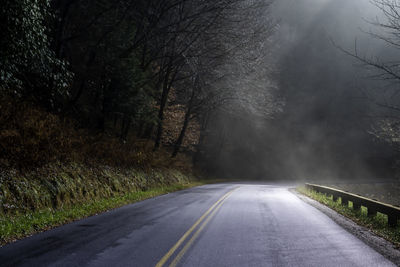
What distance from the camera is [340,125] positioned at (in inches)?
2478

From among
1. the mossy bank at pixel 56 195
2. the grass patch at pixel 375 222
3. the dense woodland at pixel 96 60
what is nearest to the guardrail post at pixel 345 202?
the grass patch at pixel 375 222

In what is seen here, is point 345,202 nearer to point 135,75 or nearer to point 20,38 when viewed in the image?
point 135,75

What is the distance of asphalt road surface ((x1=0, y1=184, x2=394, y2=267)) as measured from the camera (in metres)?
5.74

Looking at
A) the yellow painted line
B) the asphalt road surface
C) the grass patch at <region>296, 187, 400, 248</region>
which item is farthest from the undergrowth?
the grass patch at <region>296, 187, 400, 248</region>

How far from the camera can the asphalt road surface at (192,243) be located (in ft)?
18.8

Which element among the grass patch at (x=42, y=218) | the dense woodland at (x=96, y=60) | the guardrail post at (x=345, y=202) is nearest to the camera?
the grass patch at (x=42, y=218)

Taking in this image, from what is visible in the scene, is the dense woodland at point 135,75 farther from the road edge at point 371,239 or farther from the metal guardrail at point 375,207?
the road edge at point 371,239

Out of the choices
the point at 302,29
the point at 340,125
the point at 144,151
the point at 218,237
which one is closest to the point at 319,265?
the point at 218,237

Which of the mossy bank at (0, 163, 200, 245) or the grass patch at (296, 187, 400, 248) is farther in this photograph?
the grass patch at (296, 187, 400, 248)

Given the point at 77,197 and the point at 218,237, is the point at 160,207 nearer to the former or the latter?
the point at 77,197

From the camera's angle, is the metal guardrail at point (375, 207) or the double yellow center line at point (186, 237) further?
the metal guardrail at point (375, 207)

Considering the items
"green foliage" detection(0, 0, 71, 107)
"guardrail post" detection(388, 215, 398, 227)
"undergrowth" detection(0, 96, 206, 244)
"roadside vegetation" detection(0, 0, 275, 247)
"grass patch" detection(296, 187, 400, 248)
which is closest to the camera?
"grass patch" detection(296, 187, 400, 248)

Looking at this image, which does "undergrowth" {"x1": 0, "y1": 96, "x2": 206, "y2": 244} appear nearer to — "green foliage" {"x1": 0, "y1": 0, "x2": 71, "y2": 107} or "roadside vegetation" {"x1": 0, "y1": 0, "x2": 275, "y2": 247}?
"roadside vegetation" {"x1": 0, "y1": 0, "x2": 275, "y2": 247}

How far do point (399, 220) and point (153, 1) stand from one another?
1742 cm
